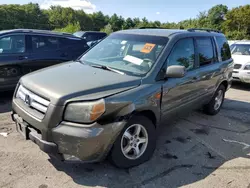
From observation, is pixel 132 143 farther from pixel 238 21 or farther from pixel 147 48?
pixel 238 21

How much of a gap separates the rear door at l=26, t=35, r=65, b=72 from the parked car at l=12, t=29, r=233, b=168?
7.67 feet

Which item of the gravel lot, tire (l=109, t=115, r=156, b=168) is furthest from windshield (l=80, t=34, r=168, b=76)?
the gravel lot

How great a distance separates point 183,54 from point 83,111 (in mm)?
2129

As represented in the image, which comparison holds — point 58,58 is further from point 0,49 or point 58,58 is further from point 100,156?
point 100,156

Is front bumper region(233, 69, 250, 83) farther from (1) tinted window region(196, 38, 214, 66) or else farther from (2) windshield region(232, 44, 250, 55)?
(1) tinted window region(196, 38, 214, 66)

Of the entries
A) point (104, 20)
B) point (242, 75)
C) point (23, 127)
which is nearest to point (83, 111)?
point (23, 127)

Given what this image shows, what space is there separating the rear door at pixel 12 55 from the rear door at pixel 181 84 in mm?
3758

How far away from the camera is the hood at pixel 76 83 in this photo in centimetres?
284

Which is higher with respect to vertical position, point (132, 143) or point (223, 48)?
point (223, 48)

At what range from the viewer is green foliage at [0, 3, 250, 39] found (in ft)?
163

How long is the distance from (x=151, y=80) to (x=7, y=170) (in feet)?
7.04

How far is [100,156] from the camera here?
9.53ft

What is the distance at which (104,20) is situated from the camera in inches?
3570

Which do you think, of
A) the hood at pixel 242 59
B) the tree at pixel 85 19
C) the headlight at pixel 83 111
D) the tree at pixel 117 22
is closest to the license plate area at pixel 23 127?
the headlight at pixel 83 111
